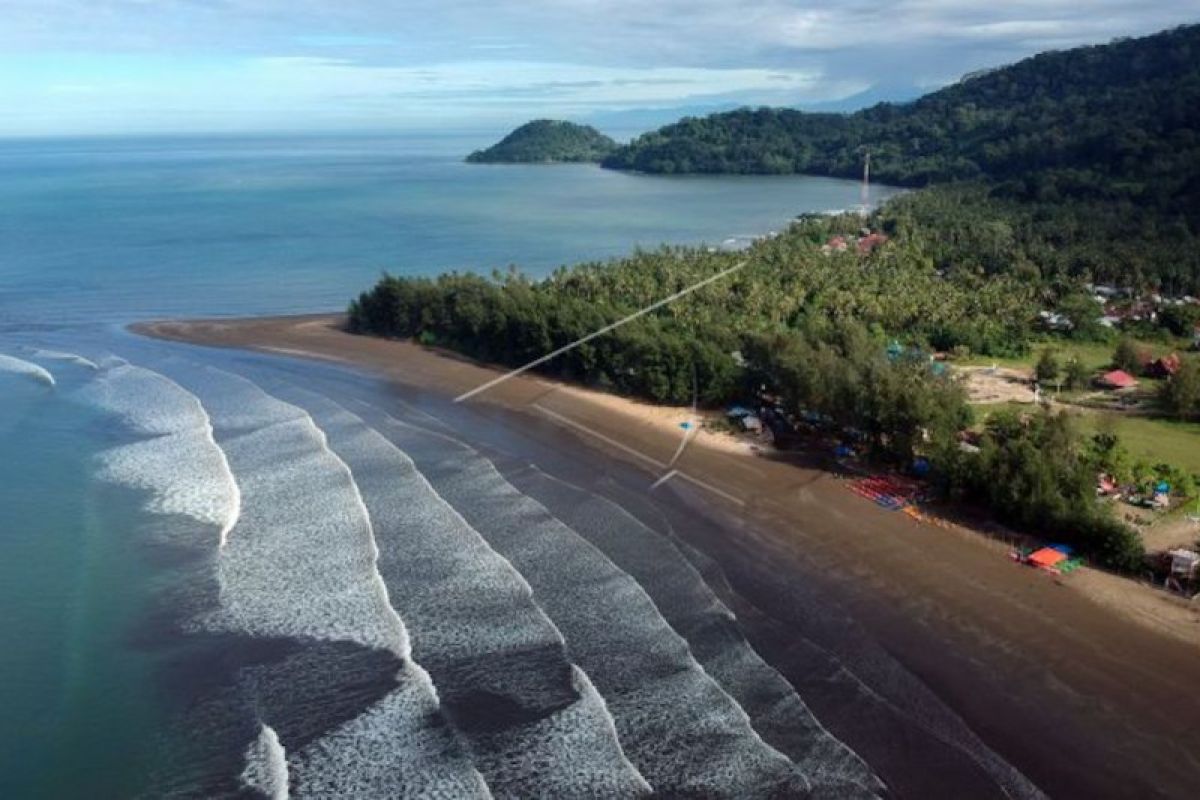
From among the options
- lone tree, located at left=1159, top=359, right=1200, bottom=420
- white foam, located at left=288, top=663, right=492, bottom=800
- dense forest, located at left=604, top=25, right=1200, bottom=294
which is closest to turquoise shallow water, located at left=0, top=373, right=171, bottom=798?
white foam, located at left=288, top=663, right=492, bottom=800

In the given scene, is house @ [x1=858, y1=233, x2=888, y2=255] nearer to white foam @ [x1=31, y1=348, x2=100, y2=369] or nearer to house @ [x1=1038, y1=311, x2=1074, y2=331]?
house @ [x1=1038, y1=311, x2=1074, y2=331]

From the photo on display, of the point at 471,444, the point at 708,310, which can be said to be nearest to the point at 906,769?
the point at 471,444

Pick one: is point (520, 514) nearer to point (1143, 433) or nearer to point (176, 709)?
point (176, 709)

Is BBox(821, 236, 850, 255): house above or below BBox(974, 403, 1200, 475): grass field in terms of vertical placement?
above

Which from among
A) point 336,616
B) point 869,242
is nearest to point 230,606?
point 336,616

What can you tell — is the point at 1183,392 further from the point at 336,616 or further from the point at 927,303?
the point at 336,616
